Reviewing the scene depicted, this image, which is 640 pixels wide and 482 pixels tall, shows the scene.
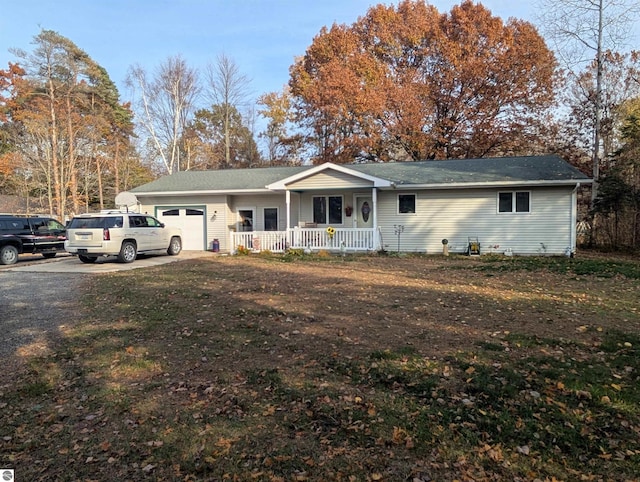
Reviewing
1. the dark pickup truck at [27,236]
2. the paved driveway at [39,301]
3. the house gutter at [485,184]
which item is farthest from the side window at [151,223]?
the house gutter at [485,184]

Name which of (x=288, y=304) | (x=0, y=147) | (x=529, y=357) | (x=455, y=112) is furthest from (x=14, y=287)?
(x=0, y=147)

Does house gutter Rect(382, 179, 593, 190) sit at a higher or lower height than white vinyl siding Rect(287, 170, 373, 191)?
lower

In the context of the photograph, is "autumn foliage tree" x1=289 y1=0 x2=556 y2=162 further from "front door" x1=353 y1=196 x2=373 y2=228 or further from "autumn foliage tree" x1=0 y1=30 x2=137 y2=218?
"autumn foliage tree" x1=0 y1=30 x2=137 y2=218

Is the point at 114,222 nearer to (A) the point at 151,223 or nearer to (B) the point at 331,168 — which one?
(A) the point at 151,223

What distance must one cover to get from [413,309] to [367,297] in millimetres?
1146

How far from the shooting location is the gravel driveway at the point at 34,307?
520 centimetres

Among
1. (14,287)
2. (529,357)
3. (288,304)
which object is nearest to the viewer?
(529,357)

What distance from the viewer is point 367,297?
24.8 feet

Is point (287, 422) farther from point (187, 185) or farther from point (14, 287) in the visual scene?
point (187, 185)

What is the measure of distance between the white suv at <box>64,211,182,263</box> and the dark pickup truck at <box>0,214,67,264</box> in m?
2.24

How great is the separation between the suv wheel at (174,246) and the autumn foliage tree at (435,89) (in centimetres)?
1266

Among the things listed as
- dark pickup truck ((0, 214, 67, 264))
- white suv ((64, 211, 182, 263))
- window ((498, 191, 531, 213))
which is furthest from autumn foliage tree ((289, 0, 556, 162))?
dark pickup truck ((0, 214, 67, 264))

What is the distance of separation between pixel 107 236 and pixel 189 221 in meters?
5.81

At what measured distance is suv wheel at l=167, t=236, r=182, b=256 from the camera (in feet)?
52.3
